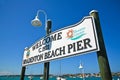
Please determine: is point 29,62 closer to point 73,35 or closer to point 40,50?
point 40,50

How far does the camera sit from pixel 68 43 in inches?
129

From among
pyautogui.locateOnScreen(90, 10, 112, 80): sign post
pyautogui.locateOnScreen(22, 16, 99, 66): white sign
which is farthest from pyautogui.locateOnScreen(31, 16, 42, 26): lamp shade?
pyautogui.locateOnScreen(90, 10, 112, 80): sign post

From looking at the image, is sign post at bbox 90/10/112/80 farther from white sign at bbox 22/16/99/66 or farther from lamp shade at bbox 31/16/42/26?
lamp shade at bbox 31/16/42/26

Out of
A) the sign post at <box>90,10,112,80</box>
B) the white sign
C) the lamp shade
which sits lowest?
the sign post at <box>90,10,112,80</box>

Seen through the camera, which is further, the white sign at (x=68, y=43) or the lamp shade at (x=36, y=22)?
the lamp shade at (x=36, y=22)

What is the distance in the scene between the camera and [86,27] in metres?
2.91

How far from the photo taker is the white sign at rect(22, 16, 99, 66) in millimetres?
2797

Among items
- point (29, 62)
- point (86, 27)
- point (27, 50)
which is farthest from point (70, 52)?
point (27, 50)

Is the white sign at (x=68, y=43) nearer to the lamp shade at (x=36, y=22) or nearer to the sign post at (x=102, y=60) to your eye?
the sign post at (x=102, y=60)

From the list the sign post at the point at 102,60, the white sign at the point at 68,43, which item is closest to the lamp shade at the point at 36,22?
the white sign at the point at 68,43

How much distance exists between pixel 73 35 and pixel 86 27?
41 cm

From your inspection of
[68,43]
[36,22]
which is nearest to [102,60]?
[68,43]

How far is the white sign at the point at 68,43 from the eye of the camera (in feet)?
9.18

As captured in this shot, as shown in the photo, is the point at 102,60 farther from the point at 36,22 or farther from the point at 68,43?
the point at 36,22
